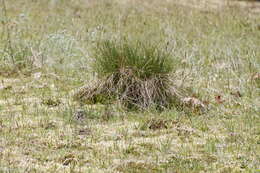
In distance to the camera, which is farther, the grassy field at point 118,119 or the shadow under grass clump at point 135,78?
the shadow under grass clump at point 135,78

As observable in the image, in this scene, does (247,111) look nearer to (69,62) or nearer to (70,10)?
(69,62)

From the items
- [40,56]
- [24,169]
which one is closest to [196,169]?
[24,169]

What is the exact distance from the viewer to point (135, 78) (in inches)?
248

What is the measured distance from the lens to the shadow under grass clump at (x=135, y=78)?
6.23m

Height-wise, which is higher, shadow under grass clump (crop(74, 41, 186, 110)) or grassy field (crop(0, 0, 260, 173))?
shadow under grass clump (crop(74, 41, 186, 110))

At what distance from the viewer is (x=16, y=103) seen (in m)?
6.34

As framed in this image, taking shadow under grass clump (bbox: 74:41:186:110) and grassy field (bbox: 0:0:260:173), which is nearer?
grassy field (bbox: 0:0:260:173)

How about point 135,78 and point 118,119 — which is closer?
point 118,119

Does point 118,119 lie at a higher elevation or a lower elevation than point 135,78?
lower

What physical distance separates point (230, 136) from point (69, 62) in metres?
4.01

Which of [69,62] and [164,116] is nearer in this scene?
[164,116]

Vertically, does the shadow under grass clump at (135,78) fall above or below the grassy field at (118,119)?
above

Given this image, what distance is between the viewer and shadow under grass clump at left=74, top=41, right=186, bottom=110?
20.5 feet

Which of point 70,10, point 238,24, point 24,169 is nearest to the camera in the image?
point 24,169
